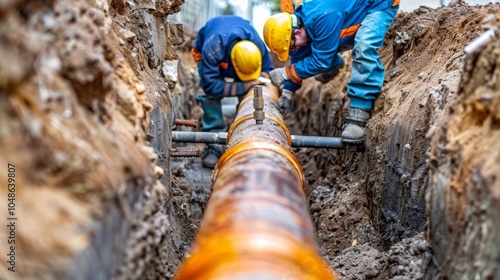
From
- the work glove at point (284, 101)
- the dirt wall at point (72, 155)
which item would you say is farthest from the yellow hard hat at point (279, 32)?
the dirt wall at point (72, 155)

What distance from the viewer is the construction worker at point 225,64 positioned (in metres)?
6.65

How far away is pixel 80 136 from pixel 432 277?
1789 mm

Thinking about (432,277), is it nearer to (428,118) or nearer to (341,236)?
(428,118)

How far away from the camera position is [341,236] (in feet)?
15.2

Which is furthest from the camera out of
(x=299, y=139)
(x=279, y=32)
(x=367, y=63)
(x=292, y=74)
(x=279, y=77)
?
(x=279, y=77)

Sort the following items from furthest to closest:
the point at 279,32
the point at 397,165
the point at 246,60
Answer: the point at 246,60, the point at 279,32, the point at 397,165

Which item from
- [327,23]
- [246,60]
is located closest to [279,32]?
[327,23]

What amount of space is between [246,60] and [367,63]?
1.86 meters

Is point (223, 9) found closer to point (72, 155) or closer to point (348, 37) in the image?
point (348, 37)

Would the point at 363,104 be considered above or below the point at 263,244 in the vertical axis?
below

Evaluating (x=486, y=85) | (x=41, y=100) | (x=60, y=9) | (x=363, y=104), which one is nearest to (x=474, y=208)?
(x=486, y=85)

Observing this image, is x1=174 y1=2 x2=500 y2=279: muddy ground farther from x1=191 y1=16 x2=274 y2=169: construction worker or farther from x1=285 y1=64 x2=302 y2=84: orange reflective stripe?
x1=191 y1=16 x2=274 y2=169: construction worker

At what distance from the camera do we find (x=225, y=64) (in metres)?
6.92

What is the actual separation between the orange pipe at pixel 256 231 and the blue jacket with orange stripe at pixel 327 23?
2.57 m
